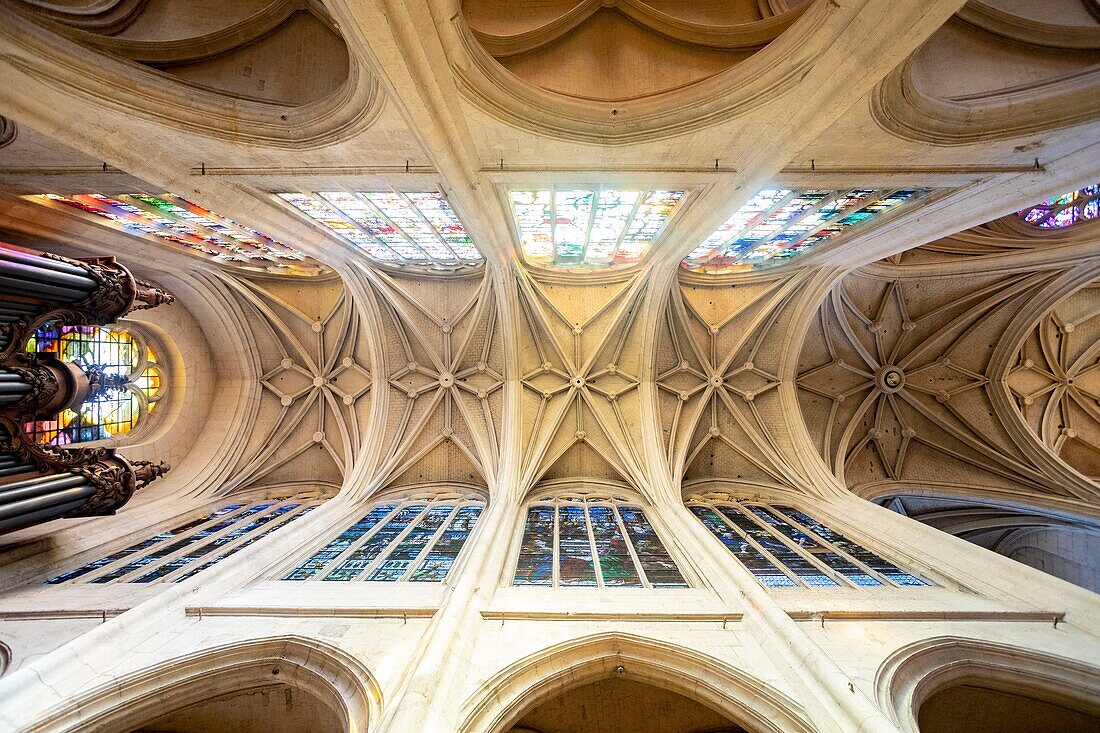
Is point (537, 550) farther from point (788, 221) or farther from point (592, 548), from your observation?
point (788, 221)

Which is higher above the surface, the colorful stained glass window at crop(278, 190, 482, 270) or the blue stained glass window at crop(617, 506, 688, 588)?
the colorful stained glass window at crop(278, 190, 482, 270)

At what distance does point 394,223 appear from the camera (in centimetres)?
927

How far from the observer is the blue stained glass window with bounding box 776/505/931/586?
739 cm

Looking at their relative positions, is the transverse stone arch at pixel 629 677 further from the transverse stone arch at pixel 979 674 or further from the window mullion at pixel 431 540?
the window mullion at pixel 431 540

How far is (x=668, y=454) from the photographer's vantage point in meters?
12.6

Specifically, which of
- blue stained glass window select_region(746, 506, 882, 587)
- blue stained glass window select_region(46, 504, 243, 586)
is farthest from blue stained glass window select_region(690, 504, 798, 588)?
blue stained glass window select_region(46, 504, 243, 586)

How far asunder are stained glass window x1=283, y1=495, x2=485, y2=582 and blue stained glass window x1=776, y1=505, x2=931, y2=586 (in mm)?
7308

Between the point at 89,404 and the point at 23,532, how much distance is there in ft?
10.7

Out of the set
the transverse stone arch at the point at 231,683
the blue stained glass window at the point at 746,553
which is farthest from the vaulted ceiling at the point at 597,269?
the transverse stone arch at the point at 231,683

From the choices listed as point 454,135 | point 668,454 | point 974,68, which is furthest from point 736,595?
point 974,68

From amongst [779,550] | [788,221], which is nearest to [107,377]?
[779,550]

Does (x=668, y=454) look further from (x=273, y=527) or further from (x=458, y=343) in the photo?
(x=273, y=527)

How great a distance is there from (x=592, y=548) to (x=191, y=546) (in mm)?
7917

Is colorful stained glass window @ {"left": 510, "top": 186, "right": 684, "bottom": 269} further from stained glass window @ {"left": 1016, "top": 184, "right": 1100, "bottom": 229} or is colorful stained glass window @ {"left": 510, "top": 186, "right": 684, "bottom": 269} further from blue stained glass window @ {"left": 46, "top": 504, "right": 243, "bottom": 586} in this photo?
blue stained glass window @ {"left": 46, "top": 504, "right": 243, "bottom": 586}
